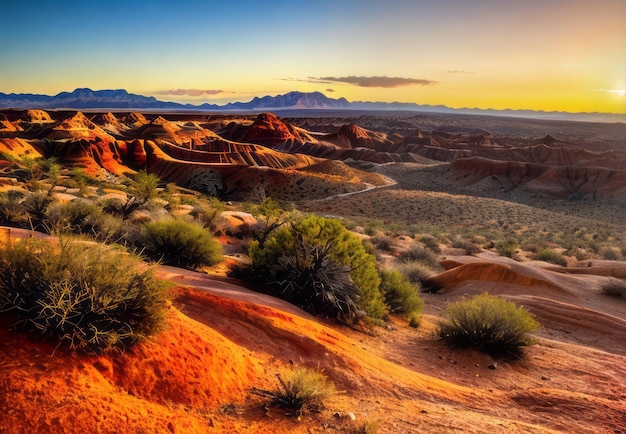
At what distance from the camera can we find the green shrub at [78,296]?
3.89 m

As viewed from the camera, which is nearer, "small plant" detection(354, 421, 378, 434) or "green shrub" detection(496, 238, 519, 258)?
"small plant" detection(354, 421, 378, 434)

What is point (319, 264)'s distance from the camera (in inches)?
324

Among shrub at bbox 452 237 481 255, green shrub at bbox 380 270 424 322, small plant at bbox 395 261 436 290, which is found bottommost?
shrub at bbox 452 237 481 255

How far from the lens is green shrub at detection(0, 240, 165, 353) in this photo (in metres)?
3.89

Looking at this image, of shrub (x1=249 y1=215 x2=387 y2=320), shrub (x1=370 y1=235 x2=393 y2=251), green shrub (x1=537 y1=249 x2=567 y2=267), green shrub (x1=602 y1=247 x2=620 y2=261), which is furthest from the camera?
green shrub (x1=602 y1=247 x2=620 y2=261)

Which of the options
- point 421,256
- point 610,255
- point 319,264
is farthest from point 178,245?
point 610,255

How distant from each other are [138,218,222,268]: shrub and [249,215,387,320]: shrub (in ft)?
4.13

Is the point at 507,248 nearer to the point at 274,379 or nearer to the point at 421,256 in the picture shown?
the point at 421,256

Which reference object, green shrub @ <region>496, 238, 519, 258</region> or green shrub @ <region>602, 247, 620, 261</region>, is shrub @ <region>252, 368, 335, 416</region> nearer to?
green shrub @ <region>496, 238, 519, 258</region>

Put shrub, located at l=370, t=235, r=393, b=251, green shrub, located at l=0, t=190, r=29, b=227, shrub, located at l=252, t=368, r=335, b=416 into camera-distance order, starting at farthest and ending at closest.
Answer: shrub, located at l=370, t=235, r=393, b=251 < green shrub, located at l=0, t=190, r=29, b=227 < shrub, located at l=252, t=368, r=335, b=416

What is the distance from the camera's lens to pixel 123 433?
130 inches

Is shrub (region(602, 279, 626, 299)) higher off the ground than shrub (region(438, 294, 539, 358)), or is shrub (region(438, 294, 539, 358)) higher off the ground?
shrub (region(438, 294, 539, 358))

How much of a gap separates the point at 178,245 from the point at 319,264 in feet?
11.8

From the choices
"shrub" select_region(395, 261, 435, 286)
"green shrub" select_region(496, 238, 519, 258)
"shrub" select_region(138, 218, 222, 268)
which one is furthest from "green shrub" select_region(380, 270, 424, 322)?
"green shrub" select_region(496, 238, 519, 258)
